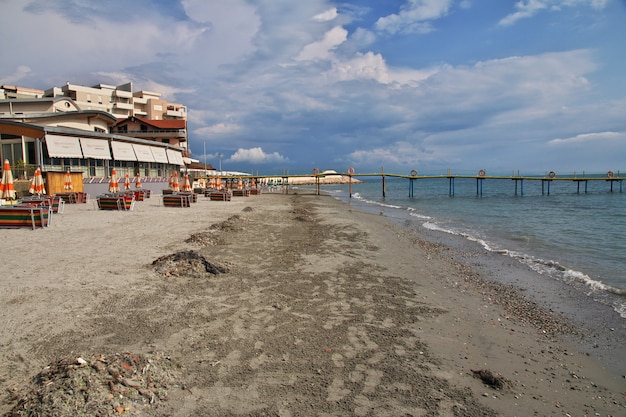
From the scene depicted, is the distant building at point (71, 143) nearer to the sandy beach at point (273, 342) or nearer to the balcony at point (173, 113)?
the sandy beach at point (273, 342)

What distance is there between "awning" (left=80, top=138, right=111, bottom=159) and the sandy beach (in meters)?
18.6

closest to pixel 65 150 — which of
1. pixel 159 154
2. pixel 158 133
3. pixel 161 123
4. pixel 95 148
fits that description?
pixel 95 148

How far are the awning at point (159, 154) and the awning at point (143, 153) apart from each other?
0.54m

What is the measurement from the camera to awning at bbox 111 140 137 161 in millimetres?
27141

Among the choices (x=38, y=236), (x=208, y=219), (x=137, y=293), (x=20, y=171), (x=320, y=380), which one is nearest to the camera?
(x=320, y=380)

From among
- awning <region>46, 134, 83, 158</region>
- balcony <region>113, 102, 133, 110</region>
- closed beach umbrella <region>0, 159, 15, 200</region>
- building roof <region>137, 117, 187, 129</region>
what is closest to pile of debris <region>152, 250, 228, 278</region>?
closed beach umbrella <region>0, 159, 15, 200</region>

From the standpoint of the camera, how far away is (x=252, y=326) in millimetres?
4812

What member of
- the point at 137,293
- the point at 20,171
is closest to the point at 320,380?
the point at 137,293

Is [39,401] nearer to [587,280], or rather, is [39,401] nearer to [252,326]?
[252,326]

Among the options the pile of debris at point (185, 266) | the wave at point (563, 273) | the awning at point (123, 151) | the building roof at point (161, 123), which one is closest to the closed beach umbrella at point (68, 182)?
the awning at point (123, 151)

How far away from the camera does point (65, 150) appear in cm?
2336

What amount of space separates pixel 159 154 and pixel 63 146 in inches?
389

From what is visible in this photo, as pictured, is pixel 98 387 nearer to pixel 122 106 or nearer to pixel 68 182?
pixel 68 182

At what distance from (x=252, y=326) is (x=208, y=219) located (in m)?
11.1
